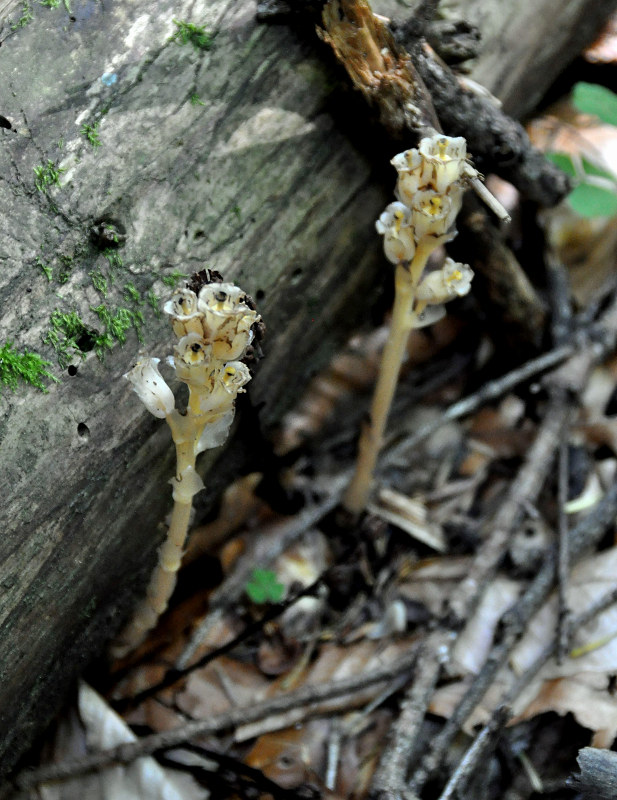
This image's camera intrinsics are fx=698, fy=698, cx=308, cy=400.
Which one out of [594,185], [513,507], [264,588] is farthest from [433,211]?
[594,185]

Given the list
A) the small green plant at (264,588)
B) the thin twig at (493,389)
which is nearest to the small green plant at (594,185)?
the thin twig at (493,389)

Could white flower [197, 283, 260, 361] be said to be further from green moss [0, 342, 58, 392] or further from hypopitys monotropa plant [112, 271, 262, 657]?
green moss [0, 342, 58, 392]

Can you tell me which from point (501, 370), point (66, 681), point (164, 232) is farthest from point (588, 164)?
point (66, 681)

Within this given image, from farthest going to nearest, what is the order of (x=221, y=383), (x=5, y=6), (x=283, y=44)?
(x=283, y=44) < (x=5, y=6) < (x=221, y=383)

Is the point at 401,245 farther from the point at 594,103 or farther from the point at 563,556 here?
the point at 594,103

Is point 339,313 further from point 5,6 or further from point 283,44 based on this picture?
point 5,6

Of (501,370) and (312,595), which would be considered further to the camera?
(501,370)

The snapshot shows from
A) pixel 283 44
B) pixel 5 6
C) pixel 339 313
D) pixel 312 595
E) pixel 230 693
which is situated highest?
pixel 5 6

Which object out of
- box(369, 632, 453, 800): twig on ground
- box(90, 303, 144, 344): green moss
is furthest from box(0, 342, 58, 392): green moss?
box(369, 632, 453, 800): twig on ground
